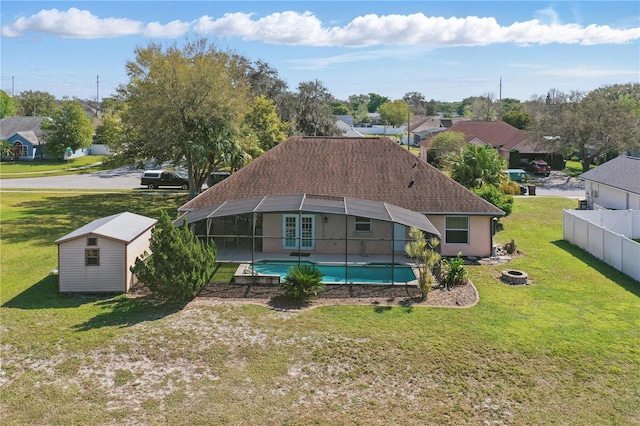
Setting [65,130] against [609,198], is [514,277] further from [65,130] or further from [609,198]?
[65,130]

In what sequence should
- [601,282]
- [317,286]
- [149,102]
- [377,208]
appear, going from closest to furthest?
[317,286]
[601,282]
[377,208]
[149,102]

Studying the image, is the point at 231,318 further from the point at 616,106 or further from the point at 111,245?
the point at 616,106

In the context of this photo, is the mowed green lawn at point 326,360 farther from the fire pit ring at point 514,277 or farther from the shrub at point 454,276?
the shrub at point 454,276

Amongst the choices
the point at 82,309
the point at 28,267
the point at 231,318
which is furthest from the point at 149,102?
the point at 231,318

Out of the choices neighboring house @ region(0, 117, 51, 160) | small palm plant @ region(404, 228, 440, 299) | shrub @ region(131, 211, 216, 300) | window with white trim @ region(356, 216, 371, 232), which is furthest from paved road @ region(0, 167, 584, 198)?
shrub @ region(131, 211, 216, 300)

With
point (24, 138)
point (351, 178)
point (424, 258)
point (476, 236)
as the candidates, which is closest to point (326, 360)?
point (424, 258)

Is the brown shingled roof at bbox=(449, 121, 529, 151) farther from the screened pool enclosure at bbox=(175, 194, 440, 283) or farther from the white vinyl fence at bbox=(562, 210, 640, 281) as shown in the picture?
the screened pool enclosure at bbox=(175, 194, 440, 283)
